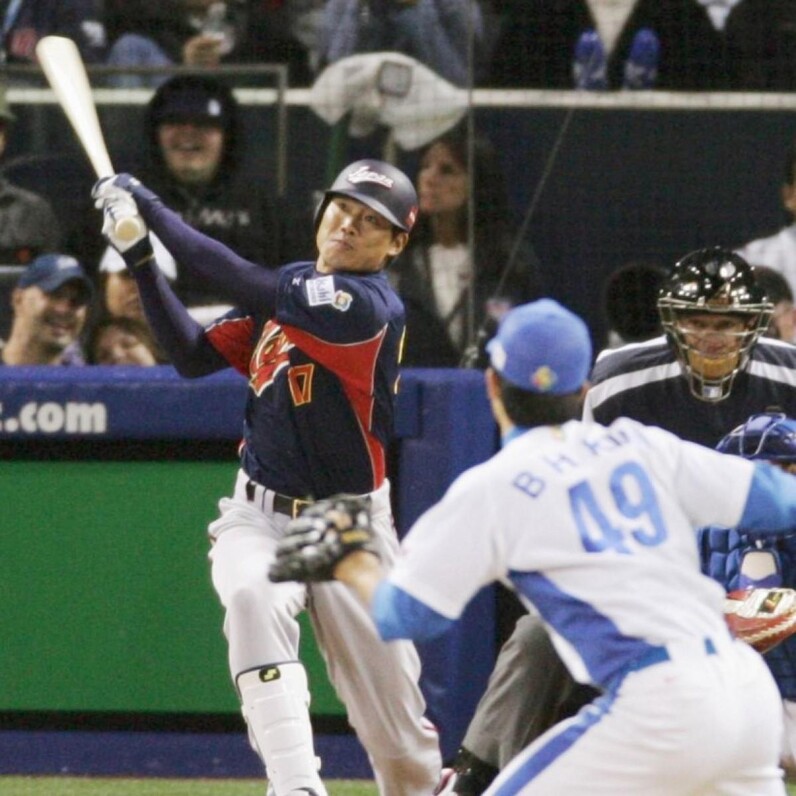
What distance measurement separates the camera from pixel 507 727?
4953mm

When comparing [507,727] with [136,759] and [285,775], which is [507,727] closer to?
[285,775]

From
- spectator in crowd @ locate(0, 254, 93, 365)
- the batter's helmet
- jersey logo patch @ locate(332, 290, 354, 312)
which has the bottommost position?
spectator in crowd @ locate(0, 254, 93, 365)

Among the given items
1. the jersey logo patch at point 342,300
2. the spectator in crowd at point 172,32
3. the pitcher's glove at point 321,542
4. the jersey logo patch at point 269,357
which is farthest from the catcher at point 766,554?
the spectator in crowd at point 172,32

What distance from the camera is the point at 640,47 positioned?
29.0 ft

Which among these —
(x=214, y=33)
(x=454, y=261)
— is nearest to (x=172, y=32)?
(x=214, y=33)

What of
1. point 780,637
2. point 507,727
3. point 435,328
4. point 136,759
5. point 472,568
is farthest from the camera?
point 435,328

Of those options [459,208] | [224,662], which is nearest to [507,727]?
[224,662]

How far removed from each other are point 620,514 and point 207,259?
1747 mm

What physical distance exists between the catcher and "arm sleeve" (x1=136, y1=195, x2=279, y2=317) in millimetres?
1214

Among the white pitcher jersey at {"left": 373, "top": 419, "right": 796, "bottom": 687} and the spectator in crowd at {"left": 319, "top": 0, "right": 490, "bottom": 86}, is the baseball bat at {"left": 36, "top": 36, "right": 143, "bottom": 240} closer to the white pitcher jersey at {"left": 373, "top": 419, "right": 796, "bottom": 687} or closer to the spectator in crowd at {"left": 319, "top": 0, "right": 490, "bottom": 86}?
the white pitcher jersey at {"left": 373, "top": 419, "right": 796, "bottom": 687}

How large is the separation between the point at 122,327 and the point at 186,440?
1.58 m

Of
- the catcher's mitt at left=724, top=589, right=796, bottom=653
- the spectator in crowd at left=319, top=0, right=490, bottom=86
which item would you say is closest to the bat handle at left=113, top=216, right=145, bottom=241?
the catcher's mitt at left=724, top=589, right=796, bottom=653

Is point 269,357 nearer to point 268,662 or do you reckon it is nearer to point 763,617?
point 268,662

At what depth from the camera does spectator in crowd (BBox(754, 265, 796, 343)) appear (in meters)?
7.25
